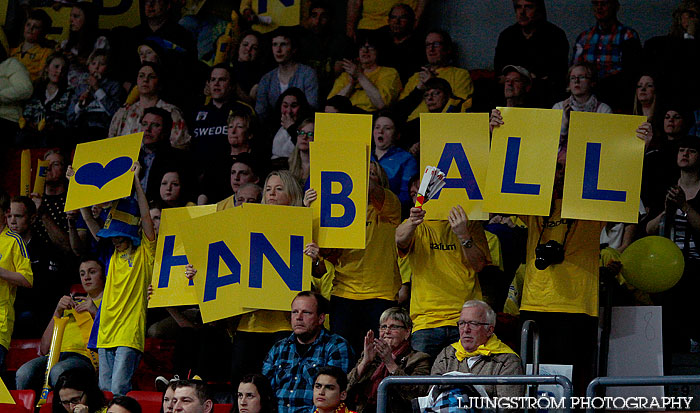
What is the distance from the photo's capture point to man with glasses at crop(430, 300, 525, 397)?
19.2 feet

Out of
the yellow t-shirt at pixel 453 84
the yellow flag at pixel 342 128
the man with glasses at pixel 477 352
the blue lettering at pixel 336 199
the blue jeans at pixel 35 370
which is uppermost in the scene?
the yellow t-shirt at pixel 453 84

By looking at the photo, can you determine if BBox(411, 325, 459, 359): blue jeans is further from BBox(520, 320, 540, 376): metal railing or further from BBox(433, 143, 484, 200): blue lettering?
BBox(433, 143, 484, 200): blue lettering

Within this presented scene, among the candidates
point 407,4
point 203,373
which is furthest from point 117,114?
point 203,373

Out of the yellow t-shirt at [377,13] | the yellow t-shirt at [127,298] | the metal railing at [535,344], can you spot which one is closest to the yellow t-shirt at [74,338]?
the yellow t-shirt at [127,298]

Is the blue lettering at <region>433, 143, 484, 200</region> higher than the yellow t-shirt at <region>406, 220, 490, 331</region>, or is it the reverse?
the blue lettering at <region>433, 143, 484, 200</region>

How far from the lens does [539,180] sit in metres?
6.77

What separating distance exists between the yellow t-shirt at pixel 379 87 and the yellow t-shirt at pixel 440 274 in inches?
115

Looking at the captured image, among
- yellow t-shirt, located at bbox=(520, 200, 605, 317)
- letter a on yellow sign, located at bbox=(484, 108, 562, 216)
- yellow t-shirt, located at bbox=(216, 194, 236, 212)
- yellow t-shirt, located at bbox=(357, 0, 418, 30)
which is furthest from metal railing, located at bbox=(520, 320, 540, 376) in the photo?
yellow t-shirt, located at bbox=(357, 0, 418, 30)

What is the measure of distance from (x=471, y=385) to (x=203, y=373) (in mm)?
2442

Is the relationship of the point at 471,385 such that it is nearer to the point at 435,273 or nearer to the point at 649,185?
the point at 435,273

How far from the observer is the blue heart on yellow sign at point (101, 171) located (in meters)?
7.84

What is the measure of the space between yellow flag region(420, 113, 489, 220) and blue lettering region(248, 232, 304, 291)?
90cm

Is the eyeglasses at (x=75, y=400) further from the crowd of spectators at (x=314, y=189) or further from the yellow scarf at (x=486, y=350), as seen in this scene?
the yellow scarf at (x=486, y=350)

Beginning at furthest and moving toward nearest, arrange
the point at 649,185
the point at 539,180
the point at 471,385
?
the point at 649,185, the point at 539,180, the point at 471,385
